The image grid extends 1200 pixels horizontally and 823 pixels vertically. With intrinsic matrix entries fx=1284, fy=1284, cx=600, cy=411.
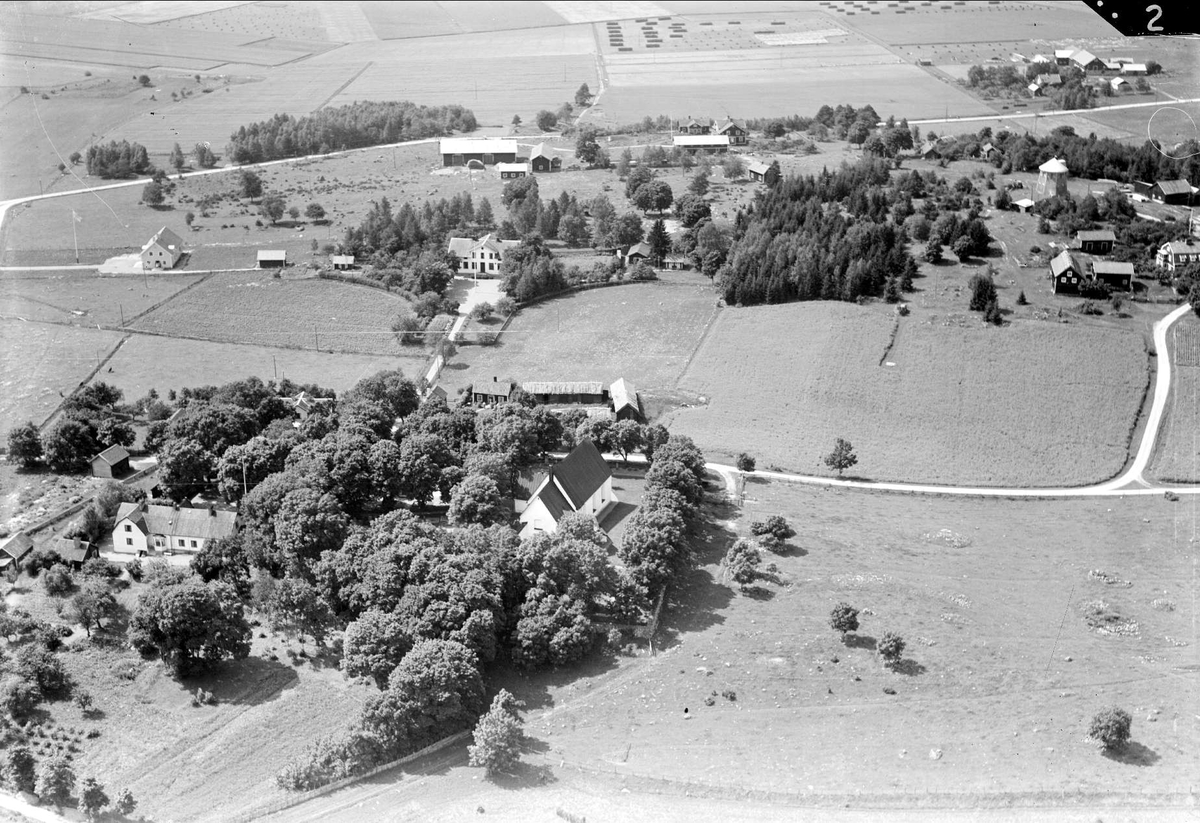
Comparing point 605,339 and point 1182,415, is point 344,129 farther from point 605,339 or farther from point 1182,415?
point 1182,415

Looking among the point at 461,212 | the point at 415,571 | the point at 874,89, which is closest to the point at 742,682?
the point at 415,571

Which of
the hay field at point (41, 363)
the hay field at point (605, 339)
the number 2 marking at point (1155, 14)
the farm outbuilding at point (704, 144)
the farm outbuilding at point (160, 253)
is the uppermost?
the number 2 marking at point (1155, 14)

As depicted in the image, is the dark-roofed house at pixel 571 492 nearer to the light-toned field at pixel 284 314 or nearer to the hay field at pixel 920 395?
the hay field at pixel 920 395

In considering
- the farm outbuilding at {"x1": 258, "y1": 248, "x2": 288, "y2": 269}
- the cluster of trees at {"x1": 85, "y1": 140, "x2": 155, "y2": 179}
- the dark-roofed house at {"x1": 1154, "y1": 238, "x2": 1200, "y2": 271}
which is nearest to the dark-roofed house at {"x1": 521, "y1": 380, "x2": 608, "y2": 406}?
the farm outbuilding at {"x1": 258, "y1": 248, "x2": 288, "y2": 269}

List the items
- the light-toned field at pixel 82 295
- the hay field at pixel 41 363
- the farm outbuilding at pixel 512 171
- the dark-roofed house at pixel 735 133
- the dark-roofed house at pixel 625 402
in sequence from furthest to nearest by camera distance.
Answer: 1. the dark-roofed house at pixel 735 133
2. the farm outbuilding at pixel 512 171
3. the light-toned field at pixel 82 295
4. the hay field at pixel 41 363
5. the dark-roofed house at pixel 625 402

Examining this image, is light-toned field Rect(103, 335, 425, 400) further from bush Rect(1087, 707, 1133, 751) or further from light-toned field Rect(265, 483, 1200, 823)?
bush Rect(1087, 707, 1133, 751)

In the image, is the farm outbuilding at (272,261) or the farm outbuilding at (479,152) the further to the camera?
the farm outbuilding at (479,152)

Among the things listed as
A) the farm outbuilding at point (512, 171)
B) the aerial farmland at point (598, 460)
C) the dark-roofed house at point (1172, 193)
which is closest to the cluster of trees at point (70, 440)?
the aerial farmland at point (598, 460)

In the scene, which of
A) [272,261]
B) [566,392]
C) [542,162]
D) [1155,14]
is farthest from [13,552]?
[542,162]
